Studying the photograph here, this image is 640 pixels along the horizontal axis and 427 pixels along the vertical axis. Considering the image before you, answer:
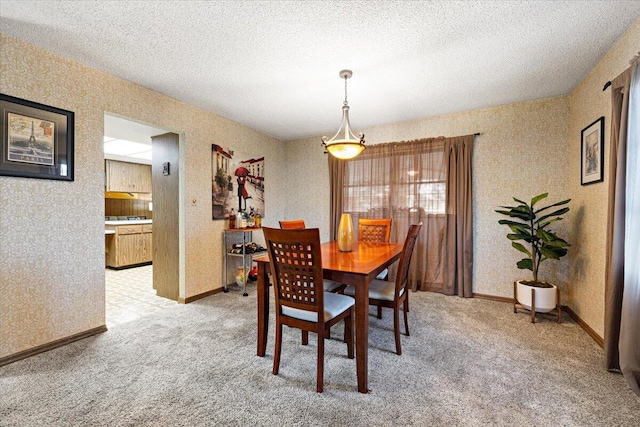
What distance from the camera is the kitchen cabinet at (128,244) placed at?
5.32 metres

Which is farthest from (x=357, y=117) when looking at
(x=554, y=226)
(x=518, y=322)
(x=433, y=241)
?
(x=518, y=322)

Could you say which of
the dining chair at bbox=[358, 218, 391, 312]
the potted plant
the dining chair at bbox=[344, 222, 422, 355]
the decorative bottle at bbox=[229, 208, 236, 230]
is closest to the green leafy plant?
the potted plant

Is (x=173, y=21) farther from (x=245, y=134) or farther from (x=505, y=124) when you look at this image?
(x=505, y=124)

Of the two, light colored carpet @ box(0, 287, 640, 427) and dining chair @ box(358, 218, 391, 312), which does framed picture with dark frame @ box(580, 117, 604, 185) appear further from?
dining chair @ box(358, 218, 391, 312)

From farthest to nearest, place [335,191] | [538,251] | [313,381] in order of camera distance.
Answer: [335,191]
[538,251]
[313,381]

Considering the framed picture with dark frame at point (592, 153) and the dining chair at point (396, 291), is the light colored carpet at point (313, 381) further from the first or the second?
the framed picture with dark frame at point (592, 153)

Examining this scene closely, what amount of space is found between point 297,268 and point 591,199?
9.45 feet

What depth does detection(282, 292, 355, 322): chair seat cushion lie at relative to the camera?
1853 mm

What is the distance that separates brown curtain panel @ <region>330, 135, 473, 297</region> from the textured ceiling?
2.74 ft

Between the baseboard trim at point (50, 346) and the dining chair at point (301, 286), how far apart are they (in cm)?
188

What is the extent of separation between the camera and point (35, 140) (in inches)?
87.8

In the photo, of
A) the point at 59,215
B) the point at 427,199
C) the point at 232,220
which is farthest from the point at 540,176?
the point at 59,215

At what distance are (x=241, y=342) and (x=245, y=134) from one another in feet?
10.2

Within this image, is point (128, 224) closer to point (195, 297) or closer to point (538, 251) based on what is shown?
point (195, 297)
